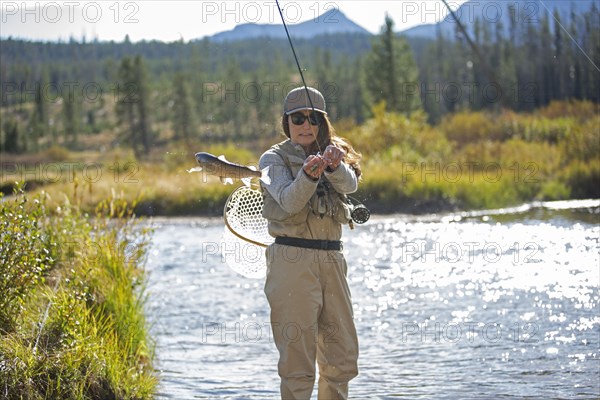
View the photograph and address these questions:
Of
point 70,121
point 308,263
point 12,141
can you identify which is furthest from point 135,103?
point 308,263

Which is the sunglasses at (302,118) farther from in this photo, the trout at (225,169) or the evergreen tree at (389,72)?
the evergreen tree at (389,72)

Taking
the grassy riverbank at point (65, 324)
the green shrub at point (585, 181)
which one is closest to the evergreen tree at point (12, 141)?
the green shrub at point (585, 181)

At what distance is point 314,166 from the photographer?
4.59 metres

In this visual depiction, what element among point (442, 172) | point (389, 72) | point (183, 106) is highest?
point (389, 72)

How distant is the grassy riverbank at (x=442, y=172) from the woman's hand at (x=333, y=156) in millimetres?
15034

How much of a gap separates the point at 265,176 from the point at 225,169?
20 centimetres

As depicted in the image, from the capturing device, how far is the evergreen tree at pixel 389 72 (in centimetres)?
5856

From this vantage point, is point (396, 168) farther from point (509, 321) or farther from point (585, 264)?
point (509, 321)

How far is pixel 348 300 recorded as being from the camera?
5.02m

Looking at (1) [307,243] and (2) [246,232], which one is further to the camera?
(2) [246,232]

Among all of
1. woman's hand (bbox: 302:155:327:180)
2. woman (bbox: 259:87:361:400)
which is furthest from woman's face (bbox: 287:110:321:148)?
woman's hand (bbox: 302:155:327:180)

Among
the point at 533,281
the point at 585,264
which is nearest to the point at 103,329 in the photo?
the point at 533,281

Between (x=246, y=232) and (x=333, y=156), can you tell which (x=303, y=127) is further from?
(x=246, y=232)

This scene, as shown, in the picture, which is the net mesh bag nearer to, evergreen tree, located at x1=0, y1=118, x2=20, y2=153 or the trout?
the trout
